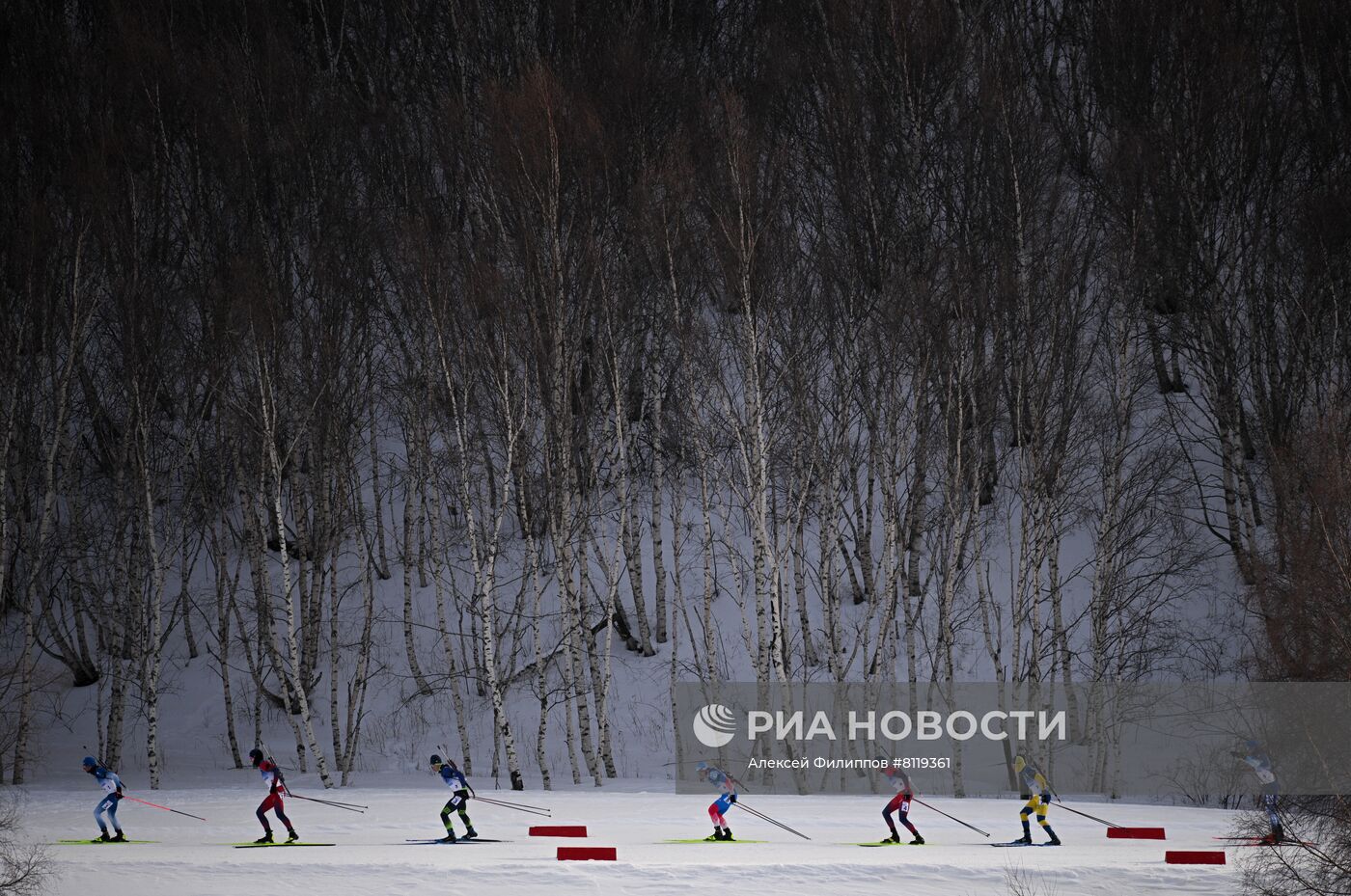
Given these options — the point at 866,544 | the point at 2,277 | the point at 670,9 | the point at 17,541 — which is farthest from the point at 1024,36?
the point at 17,541

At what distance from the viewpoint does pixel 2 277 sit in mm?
21391

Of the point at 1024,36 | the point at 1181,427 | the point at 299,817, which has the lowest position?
the point at 299,817

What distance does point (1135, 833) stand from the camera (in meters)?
14.6

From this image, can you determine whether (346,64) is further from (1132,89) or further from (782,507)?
(1132,89)

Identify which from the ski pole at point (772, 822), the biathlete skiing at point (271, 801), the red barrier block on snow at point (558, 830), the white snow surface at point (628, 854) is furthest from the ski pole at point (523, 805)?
the ski pole at point (772, 822)

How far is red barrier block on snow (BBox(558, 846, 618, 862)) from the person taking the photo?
13414 millimetres

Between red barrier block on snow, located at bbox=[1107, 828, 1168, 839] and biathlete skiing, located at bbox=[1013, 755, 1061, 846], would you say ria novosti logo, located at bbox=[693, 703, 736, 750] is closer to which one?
biathlete skiing, located at bbox=[1013, 755, 1061, 846]

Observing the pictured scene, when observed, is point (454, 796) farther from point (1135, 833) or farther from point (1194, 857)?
point (1194, 857)

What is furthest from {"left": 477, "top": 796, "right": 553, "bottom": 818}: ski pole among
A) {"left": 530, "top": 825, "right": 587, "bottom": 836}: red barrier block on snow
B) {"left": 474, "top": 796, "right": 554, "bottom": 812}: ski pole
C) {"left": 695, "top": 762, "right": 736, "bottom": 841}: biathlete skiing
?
{"left": 695, "top": 762, "right": 736, "bottom": 841}: biathlete skiing

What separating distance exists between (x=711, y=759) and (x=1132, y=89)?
1651 centimetres

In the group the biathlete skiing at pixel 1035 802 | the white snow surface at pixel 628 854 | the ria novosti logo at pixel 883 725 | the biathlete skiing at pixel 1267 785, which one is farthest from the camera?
the ria novosti logo at pixel 883 725

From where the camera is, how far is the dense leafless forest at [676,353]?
1991 centimetres

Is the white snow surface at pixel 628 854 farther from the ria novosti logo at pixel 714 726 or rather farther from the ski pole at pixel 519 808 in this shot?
the ria novosti logo at pixel 714 726

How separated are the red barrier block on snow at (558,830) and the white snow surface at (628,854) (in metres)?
0.12
